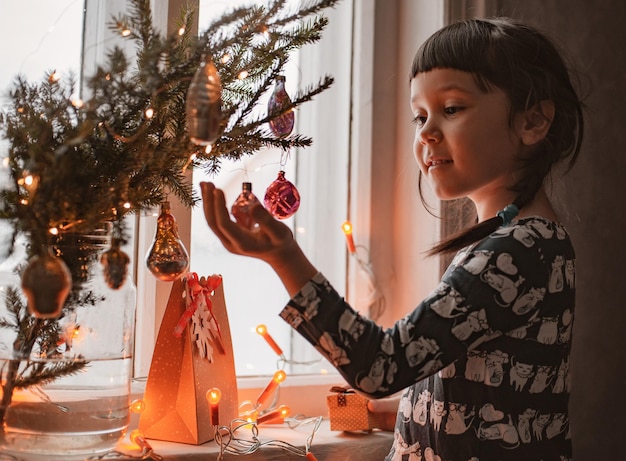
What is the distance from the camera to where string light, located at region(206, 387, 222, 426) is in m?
1.05

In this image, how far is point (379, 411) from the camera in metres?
1.26

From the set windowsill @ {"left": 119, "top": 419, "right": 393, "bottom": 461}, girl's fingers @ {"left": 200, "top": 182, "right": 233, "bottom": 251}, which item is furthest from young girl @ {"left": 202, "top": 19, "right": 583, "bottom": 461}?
windowsill @ {"left": 119, "top": 419, "right": 393, "bottom": 461}

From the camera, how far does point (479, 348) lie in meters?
0.97

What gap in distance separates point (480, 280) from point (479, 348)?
120 mm

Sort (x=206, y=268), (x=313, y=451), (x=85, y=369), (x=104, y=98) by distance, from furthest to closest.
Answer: (x=206, y=268)
(x=313, y=451)
(x=85, y=369)
(x=104, y=98)

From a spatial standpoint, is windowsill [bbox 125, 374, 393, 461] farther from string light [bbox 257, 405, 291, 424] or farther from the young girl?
the young girl

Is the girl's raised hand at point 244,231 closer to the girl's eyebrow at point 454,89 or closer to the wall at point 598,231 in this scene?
the girl's eyebrow at point 454,89

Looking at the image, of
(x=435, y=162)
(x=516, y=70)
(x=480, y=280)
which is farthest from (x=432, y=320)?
(x=516, y=70)

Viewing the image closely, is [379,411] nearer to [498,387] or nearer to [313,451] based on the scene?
[313,451]

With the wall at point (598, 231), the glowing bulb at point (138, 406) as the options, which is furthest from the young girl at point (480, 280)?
the wall at point (598, 231)

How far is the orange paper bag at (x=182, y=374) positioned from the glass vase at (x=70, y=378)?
4.7 inches

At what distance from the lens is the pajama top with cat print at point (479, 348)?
838 millimetres

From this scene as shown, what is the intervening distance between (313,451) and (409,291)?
43cm

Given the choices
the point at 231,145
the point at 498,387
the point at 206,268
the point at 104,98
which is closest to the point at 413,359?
the point at 498,387
